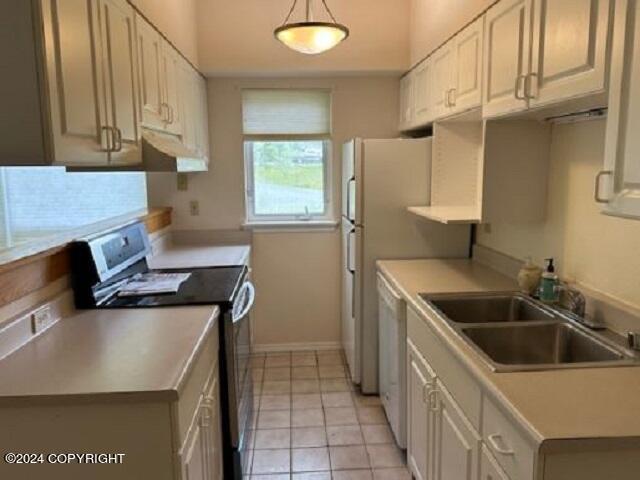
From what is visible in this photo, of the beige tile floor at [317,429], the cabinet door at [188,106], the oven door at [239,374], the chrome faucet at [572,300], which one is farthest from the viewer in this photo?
the cabinet door at [188,106]

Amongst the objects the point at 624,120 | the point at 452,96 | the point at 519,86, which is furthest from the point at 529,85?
the point at 452,96

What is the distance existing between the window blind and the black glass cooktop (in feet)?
5.27

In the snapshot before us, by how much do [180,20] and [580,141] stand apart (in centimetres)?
243

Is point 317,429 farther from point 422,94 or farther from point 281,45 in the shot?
point 281,45

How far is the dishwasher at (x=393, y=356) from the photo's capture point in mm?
2566

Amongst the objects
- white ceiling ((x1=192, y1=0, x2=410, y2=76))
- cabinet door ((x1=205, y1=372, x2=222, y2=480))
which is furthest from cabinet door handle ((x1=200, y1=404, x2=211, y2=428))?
white ceiling ((x1=192, y1=0, x2=410, y2=76))

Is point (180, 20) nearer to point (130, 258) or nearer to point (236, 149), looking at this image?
point (236, 149)

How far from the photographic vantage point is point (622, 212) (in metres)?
1.27

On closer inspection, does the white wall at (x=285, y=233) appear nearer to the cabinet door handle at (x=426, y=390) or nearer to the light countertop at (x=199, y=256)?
the light countertop at (x=199, y=256)

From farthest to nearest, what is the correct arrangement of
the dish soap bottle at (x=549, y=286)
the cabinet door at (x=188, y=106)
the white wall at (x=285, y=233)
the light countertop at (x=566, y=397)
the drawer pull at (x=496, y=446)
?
the white wall at (x=285, y=233), the cabinet door at (x=188, y=106), the dish soap bottle at (x=549, y=286), the drawer pull at (x=496, y=446), the light countertop at (x=566, y=397)

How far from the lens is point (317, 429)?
297cm

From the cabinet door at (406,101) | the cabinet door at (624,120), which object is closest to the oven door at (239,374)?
the cabinet door at (624,120)

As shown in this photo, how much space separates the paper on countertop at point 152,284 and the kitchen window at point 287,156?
1463 mm

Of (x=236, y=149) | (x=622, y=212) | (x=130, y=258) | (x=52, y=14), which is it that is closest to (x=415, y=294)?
(x=622, y=212)
